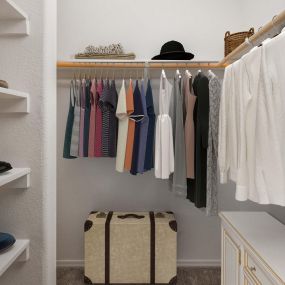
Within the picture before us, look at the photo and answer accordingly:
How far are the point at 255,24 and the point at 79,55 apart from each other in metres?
1.50

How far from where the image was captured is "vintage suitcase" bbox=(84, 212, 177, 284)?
7.14 feet

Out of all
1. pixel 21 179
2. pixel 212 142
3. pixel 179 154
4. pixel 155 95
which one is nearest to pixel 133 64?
pixel 155 95

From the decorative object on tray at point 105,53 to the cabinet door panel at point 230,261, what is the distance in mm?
1583

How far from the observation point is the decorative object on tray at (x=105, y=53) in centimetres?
230

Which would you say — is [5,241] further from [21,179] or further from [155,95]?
[155,95]

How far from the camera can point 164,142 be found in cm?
195

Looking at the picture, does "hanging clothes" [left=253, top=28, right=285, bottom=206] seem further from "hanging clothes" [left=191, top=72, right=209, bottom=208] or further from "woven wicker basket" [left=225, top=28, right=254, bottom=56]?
"woven wicker basket" [left=225, top=28, right=254, bottom=56]

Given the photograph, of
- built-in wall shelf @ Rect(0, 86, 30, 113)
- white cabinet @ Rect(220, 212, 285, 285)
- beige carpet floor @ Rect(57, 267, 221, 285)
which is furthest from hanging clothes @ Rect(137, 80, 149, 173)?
beige carpet floor @ Rect(57, 267, 221, 285)

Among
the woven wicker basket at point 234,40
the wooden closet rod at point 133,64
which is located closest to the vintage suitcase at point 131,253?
the wooden closet rod at point 133,64

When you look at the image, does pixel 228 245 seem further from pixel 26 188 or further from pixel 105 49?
pixel 105 49

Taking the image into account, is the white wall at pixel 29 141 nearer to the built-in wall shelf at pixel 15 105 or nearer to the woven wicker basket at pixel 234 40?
the built-in wall shelf at pixel 15 105

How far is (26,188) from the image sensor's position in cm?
133

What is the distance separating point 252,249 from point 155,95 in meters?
1.60

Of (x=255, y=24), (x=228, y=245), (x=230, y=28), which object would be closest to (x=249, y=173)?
(x=228, y=245)
